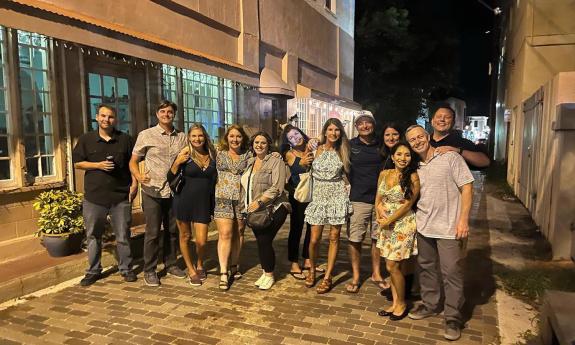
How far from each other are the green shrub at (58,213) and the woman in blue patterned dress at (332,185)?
2.88 metres

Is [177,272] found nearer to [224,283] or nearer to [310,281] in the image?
[224,283]

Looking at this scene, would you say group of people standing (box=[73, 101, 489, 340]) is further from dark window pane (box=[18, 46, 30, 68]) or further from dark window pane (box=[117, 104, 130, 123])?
dark window pane (box=[117, 104, 130, 123])

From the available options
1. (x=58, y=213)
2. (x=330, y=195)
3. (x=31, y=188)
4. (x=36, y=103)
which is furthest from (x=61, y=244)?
(x=330, y=195)

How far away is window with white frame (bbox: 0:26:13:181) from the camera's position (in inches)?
211

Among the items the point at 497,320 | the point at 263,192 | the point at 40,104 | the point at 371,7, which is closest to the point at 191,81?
the point at 40,104

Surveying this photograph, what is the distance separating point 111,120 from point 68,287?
1.89 meters

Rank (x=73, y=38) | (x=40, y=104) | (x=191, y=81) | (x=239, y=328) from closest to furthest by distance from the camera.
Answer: (x=239, y=328) → (x=73, y=38) → (x=40, y=104) → (x=191, y=81)

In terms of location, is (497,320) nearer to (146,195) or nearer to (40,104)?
(146,195)

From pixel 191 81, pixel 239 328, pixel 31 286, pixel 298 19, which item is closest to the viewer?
pixel 239 328

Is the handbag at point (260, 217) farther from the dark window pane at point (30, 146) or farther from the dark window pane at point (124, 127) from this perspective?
the dark window pane at point (124, 127)

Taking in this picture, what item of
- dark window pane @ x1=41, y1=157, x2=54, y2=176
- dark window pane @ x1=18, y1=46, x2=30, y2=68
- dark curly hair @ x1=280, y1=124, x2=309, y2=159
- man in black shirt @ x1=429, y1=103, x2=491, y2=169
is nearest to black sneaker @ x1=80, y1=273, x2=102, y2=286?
dark window pane @ x1=41, y1=157, x2=54, y2=176

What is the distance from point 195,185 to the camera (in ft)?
16.6

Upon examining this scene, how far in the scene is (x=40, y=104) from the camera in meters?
5.86

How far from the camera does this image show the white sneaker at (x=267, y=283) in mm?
5070
